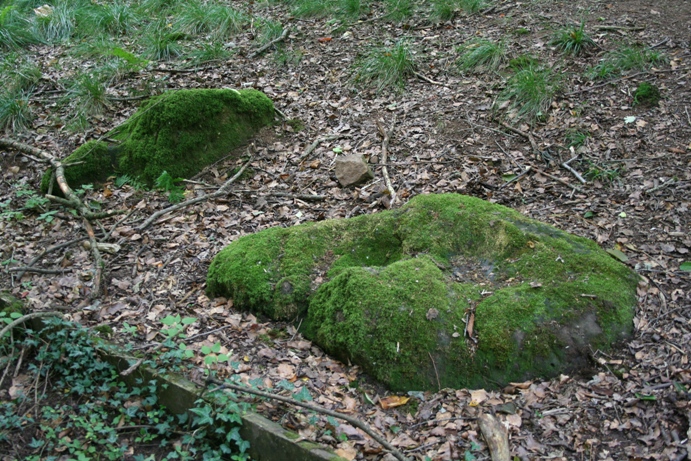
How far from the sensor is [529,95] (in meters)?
6.02

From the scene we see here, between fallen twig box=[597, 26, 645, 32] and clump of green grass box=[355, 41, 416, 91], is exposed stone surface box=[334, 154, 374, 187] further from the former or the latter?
fallen twig box=[597, 26, 645, 32]

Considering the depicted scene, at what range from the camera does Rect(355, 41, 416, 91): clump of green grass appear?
22.9 feet

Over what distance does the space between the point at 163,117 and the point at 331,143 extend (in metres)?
1.86

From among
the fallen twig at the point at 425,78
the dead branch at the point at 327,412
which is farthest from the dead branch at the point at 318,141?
the dead branch at the point at 327,412

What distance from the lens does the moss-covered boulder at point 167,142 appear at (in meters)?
5.73

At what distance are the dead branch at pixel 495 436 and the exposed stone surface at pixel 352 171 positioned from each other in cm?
289

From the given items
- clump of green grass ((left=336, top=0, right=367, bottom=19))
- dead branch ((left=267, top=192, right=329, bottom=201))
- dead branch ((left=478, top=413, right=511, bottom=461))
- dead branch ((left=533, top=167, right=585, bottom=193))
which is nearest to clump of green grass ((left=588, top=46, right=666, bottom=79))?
dead branch ((left=533, top=167, right=585, bottom=193))

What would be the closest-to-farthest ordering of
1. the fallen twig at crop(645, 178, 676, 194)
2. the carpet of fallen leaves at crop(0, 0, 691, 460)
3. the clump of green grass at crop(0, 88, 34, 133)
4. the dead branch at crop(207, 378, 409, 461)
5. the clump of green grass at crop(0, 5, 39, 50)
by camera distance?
the dead branch at crop(207, 378, 409, 461) → the carpet of fallen leaves at crop(0, 0, 691, 460) → the fallen twig at crop(645, 178, 676, 194) → the clump of green grass at crop(0, 88, 34, 133) → the clump of green grass at crop(0, 5, 39, 50)

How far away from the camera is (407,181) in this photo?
5430 mm

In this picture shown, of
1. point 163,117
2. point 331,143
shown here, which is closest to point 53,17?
point 163,117

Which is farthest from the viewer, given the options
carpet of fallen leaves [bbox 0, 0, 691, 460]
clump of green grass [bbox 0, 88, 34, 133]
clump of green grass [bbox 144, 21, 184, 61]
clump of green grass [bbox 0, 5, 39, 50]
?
clump of green grass [bbox 0, 5, 39, 50]

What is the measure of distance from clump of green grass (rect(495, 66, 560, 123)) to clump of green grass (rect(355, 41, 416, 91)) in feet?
4.51

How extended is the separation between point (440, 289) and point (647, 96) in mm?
3769

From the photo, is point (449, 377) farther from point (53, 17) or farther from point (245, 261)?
point (53, 17)
